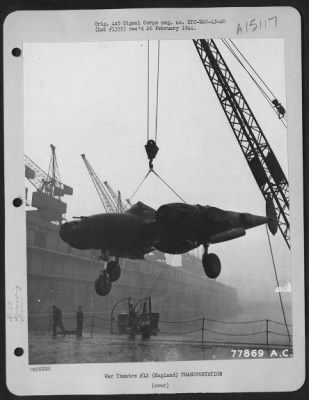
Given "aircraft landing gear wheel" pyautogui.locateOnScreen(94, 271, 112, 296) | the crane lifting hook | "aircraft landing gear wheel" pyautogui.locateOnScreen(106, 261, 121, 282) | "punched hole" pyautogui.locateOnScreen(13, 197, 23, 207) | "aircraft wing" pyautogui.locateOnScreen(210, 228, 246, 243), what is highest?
the crane lifting hook

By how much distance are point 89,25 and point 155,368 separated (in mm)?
698

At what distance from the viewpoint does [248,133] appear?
890mm

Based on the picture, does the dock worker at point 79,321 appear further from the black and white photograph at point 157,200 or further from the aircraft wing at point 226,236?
the aircraft wing at point 226,236

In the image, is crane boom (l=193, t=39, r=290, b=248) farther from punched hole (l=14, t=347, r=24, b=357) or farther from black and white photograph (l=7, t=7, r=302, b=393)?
punched hole (l=14, t=347, r=24, b=357)

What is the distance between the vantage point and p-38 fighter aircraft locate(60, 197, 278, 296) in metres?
0.86

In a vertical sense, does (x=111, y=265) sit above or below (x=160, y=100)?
below

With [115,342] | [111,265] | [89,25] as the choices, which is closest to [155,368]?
[115,342]

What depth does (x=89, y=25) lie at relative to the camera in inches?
34.2

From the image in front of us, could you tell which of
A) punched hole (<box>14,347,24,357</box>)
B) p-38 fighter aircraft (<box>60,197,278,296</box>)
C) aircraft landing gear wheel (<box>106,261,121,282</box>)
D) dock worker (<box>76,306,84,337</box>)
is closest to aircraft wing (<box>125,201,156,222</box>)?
p-38 fighter aircraft (<box>60,197,278,296</box>)

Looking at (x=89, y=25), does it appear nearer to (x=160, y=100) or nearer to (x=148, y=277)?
(x=160, y=100)

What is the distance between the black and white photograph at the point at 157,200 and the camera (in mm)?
852

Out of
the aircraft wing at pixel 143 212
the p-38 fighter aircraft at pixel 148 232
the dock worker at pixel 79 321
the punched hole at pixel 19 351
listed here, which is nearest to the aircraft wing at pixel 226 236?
the p-38 fighter aircraft at pixel 148 232

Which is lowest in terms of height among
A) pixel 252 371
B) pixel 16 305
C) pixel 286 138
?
pixel 252 371

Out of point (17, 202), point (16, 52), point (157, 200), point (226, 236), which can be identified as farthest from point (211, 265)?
point (16, 52)
